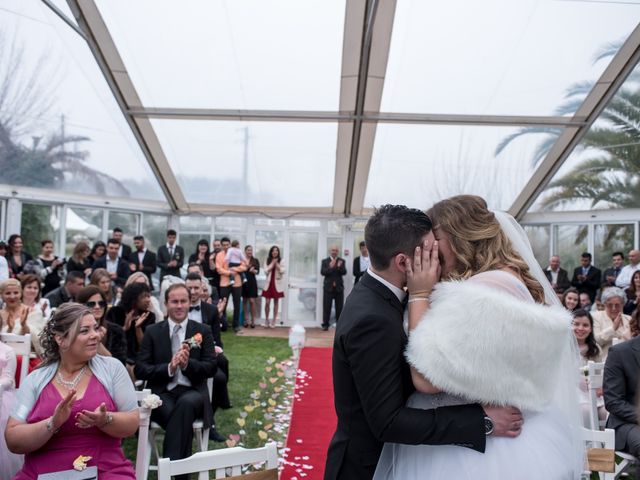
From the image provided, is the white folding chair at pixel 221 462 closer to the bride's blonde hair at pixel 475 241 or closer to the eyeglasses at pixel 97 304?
the bride's blonde hair at pixel 475 241

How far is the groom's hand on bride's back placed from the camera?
1582mm

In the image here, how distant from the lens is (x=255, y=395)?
19.9ft

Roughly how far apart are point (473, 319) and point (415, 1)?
6198 mm

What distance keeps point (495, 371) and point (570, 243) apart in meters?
10.9

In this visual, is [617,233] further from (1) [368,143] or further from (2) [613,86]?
(1) [368,143]

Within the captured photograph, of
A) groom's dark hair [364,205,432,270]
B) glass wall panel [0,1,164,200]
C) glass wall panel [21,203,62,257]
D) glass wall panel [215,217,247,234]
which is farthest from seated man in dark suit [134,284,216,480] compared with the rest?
glass wall panel [215,217,247,234]

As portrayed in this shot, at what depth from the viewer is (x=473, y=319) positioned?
4.93 feet

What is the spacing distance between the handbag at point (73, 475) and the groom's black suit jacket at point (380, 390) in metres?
1.56

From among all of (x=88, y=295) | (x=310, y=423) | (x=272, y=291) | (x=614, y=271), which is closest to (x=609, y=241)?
(x=614, y=271)

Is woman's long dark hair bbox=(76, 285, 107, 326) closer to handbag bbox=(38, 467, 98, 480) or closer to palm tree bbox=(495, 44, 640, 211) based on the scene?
handbag bbox=(38, 467, 98, 480)

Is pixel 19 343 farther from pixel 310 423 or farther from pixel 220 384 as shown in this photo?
pixel 310 423

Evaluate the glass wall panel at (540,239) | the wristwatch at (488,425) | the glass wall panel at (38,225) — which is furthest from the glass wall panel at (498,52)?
the glass wall panel at (38,225)

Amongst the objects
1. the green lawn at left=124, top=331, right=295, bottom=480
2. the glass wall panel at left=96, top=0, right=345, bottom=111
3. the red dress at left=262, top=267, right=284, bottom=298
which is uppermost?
the glass wall panel at left=96, top=0, right=345, bottom=111

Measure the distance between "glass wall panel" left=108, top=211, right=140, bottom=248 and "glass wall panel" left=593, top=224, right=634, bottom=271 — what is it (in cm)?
969
